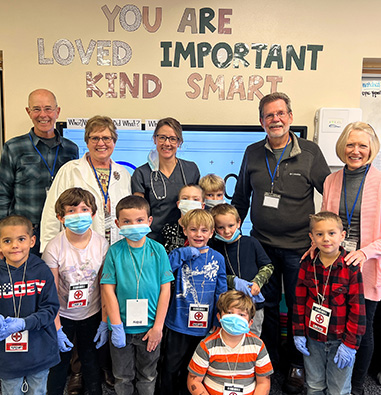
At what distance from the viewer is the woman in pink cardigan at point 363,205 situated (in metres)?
2.08

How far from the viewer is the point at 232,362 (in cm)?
192

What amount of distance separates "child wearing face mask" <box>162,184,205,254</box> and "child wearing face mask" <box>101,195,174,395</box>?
253mm

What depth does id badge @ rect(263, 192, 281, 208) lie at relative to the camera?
7.88 ft

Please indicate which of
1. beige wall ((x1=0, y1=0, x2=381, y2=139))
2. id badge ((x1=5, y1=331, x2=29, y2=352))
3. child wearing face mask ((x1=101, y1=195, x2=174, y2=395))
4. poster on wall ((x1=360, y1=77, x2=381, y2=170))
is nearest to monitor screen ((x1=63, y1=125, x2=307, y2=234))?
beige wall ((x1=0, y1=0, x2=381, y2=139))

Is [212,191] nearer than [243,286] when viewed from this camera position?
No

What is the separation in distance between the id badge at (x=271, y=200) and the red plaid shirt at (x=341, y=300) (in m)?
0.51

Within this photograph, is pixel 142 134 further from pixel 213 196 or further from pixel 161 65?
pixel 213 196

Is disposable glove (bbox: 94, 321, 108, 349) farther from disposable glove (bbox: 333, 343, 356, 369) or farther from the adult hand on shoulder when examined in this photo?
the adult hand on shoulder

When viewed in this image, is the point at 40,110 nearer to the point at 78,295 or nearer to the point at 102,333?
the point at 78,295

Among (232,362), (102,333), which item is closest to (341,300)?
(232,362)

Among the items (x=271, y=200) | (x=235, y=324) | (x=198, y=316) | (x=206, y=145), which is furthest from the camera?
(x=206, y=145)

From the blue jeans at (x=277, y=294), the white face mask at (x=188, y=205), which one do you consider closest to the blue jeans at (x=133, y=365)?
the white face mask at (x=188, y=205)

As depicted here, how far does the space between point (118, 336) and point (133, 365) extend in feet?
0.83

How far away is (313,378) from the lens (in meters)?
2.04
